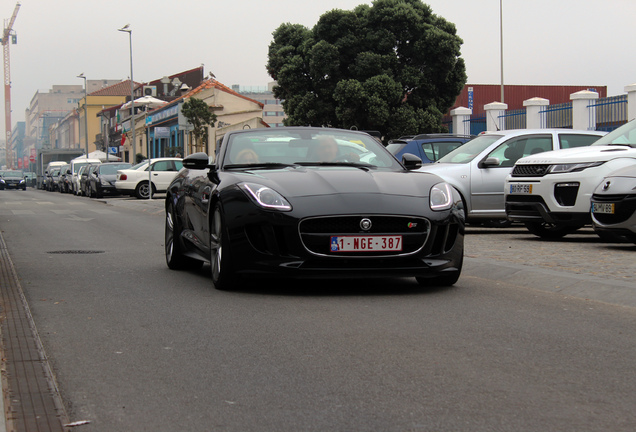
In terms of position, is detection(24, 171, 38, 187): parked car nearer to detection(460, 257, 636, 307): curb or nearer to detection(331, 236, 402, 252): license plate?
detection(460, 257, 636, 307): curb

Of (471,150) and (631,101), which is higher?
(631,101)

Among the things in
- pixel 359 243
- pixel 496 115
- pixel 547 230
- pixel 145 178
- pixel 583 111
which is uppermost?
pixel 496 115

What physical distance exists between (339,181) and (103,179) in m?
35.7

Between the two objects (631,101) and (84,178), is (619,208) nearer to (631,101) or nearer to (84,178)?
(631,101)

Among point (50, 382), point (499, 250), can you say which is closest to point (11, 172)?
point (499, 250)

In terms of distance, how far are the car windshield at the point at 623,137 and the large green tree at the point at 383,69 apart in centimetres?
3161

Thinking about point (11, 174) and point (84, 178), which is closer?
point (84, 178)

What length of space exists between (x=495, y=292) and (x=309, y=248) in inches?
63.9

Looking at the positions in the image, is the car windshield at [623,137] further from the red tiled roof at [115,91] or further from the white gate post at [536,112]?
the red tiled roof at [115,91]

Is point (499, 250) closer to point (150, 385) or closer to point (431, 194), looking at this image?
point (431, 194)

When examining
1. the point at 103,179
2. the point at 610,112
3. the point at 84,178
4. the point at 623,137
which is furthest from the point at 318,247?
the point at 84,178

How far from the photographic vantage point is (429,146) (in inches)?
719

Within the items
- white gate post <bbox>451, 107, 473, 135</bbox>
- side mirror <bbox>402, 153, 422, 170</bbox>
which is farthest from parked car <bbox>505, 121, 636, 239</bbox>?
white gate post <bbox>451, 107, 473, 135</bbox>

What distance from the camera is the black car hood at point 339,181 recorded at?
23.7 ft
